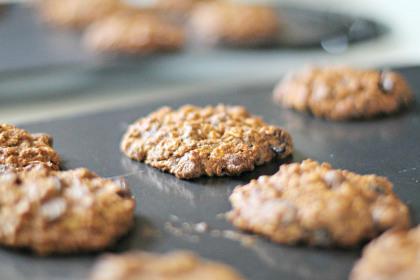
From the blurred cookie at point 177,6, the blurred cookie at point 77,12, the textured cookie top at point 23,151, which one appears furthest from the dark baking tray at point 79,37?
the textured cookie top at point 23,151

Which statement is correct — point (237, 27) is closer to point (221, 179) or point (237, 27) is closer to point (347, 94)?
point (347, 94)

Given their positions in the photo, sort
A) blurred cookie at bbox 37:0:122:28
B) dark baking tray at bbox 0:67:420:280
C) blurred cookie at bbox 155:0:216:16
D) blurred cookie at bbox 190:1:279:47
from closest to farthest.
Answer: dark baking tray at bbox 0:67:420:280, blurred cookie at bbox 190:1:279:47, blurred cookie at bbox 37:0:122:28, blurred cookie at bbox 155:0:216:16

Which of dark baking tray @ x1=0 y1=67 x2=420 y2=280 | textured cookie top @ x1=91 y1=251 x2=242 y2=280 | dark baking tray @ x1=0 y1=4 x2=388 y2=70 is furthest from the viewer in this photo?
dark baking tray @ x1=0 y1=4 x2=388 y2=70

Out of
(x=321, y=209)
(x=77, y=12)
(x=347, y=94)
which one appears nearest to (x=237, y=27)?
(x=77, y=12)

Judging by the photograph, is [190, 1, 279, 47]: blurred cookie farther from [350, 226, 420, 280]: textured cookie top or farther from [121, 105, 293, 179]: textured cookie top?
[350, 226, 420, 280]: textured cookie top

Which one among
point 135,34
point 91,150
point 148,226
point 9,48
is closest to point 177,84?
point 135,34

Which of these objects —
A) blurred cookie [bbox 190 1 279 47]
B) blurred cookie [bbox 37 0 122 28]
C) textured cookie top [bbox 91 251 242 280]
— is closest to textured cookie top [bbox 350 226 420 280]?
textured cookie top [bbox 91 251 242 280]

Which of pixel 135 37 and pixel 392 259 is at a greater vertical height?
pixel 135 37
